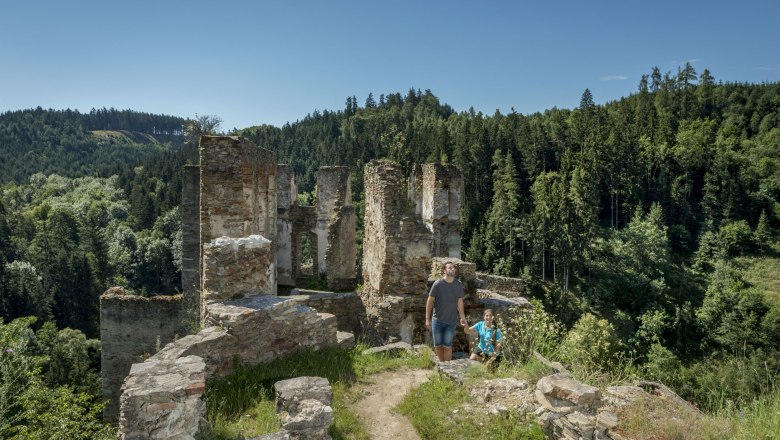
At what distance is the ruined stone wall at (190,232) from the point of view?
1365 centimetres

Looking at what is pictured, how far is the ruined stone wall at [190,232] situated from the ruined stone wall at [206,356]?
7575 millimetres

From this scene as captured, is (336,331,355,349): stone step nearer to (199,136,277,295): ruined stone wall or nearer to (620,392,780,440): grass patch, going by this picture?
(199,136,277,295): ruined stone wall

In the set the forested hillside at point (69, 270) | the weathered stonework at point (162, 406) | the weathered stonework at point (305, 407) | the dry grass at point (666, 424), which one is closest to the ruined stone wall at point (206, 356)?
the weathered stonework at point (162, 406)

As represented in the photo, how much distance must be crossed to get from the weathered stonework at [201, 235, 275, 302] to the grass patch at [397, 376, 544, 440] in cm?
297

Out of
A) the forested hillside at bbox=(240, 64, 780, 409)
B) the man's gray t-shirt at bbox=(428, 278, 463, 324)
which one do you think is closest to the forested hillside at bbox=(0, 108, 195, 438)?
the man's gray t-shirt at bbox=(428, 278, 463, 324)

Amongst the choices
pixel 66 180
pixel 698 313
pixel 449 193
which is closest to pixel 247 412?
pixel 449 193

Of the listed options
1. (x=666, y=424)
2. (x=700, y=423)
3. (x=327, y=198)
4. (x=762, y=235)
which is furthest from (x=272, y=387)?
(x=762, y=235)

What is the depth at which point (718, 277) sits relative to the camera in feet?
131

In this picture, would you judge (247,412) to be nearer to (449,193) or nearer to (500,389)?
(500,389)

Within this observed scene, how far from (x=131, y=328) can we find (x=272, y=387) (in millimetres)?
10376

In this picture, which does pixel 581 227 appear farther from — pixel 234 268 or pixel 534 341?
pixel 234 268

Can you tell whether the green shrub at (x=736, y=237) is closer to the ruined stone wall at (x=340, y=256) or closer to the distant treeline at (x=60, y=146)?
the ruined stone wall at (x=340, y=256)

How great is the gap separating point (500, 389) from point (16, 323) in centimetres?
1222

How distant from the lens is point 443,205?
56.7 feet
